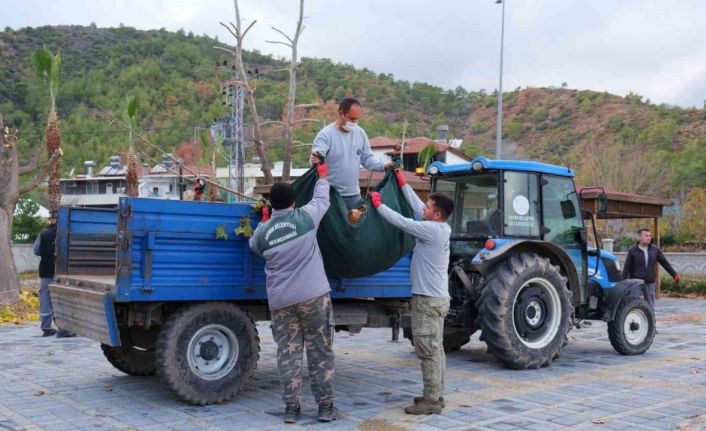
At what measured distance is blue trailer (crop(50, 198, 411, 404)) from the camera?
18.7ft

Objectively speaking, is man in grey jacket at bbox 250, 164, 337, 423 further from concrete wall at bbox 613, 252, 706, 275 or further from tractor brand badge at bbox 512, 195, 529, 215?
concrete wall at bbox 613, 252, 706, 275

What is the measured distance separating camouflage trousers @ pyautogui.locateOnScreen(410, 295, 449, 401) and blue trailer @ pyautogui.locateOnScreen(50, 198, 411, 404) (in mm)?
984

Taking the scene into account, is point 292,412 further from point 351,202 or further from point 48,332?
point 48,332

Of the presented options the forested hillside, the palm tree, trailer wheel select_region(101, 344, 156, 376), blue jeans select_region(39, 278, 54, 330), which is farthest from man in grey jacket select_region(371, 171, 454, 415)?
the forested hillside

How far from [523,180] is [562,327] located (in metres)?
1.80

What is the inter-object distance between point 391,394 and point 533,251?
2.87 metres

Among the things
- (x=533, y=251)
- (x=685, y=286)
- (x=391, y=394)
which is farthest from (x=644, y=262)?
(x=685, y=286)

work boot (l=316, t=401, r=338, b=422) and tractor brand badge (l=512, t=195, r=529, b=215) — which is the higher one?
tractor brand badge (l=512, t=195, r=529, b=215)

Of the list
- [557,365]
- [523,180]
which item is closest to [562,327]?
[557,365]

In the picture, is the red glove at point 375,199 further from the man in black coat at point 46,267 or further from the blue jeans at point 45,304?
the blue jeans at point 45,304

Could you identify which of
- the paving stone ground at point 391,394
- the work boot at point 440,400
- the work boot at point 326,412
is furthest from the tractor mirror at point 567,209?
the work boot at point 326,412

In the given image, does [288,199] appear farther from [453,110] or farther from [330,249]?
[453,110]

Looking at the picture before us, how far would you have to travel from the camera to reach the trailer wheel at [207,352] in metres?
5.84

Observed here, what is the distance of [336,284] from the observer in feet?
21.8
